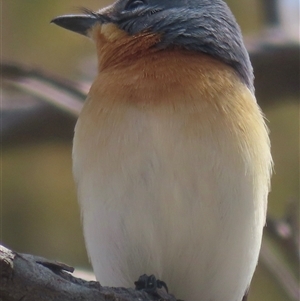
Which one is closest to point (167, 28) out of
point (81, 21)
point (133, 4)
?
point (133, 4)

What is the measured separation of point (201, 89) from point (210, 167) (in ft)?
1.79

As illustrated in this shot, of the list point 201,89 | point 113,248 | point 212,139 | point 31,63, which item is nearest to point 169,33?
point 201,89

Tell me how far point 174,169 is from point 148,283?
0.75m

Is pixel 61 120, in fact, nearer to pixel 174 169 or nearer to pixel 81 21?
pixel 81 21

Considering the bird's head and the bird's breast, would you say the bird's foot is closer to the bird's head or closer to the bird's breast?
the bird's breast

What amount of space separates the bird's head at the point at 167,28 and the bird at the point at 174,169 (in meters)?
0.02

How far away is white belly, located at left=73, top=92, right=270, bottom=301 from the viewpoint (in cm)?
472

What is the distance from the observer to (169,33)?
215 inches

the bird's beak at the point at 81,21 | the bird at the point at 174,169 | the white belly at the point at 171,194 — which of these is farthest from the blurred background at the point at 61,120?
the white belly at the point at 171,194

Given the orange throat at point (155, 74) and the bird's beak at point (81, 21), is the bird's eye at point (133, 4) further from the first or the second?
the orange throat at point (155, 74)

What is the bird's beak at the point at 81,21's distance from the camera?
5.89 meters

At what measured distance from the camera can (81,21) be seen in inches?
236

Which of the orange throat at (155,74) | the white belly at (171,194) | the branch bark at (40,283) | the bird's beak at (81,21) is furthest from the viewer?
the bird's beak at (81,21)

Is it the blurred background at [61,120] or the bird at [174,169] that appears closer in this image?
the bird at [174,169]
